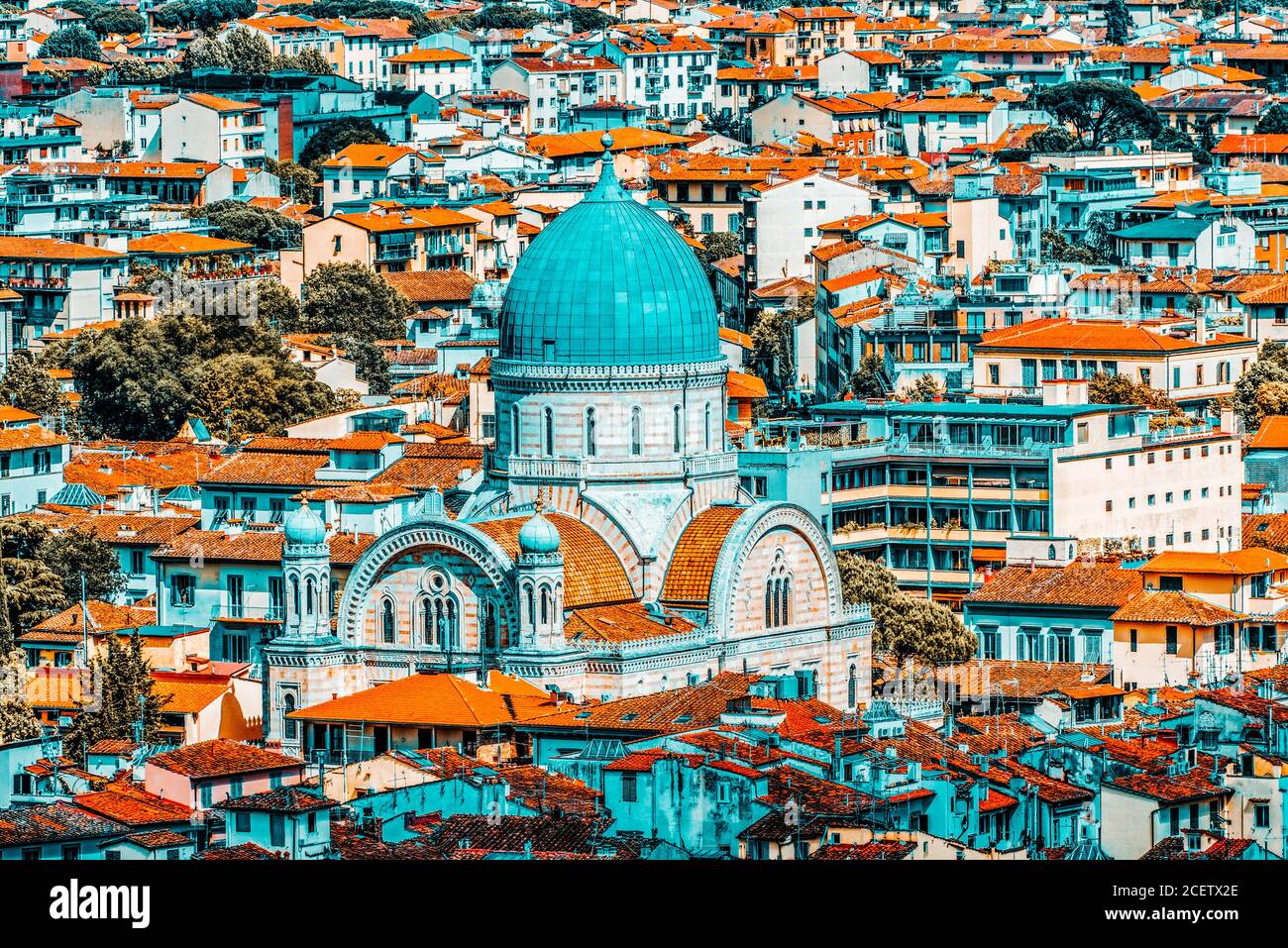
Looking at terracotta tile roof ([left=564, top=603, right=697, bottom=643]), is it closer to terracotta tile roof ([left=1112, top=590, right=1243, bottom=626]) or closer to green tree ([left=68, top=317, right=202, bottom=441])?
terracotta tile roof ([left=1112, top=590, right=1243, bottom=626])

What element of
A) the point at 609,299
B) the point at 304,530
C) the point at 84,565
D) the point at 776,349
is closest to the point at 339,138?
the point at 776,349

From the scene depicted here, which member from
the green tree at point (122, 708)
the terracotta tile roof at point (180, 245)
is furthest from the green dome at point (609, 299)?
the terracotta tile roof at point (180, 245)

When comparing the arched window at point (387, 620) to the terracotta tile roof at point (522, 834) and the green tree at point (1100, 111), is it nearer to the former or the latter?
the terracotta tile roof at point (522, 834)

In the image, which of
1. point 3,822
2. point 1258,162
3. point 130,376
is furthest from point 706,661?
point 1258,162

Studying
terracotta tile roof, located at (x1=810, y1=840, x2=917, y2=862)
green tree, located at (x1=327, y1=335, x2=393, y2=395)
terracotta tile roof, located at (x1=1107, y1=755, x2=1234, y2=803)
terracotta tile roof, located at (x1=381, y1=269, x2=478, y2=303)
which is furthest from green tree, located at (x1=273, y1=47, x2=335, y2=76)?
terracotta tile roof, located at (x1=810, y1=840, x2=917, y2=862)

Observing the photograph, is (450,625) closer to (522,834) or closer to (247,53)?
(522,834)

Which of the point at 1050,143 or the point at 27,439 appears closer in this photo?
the point at 27,439

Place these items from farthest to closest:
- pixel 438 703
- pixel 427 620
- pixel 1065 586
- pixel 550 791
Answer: pixel 1065 586, pixel 427 620, pixel 438 703, pixel 550 791

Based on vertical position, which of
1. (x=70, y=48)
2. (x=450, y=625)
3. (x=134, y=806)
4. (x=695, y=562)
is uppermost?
(x=70, y=48)
